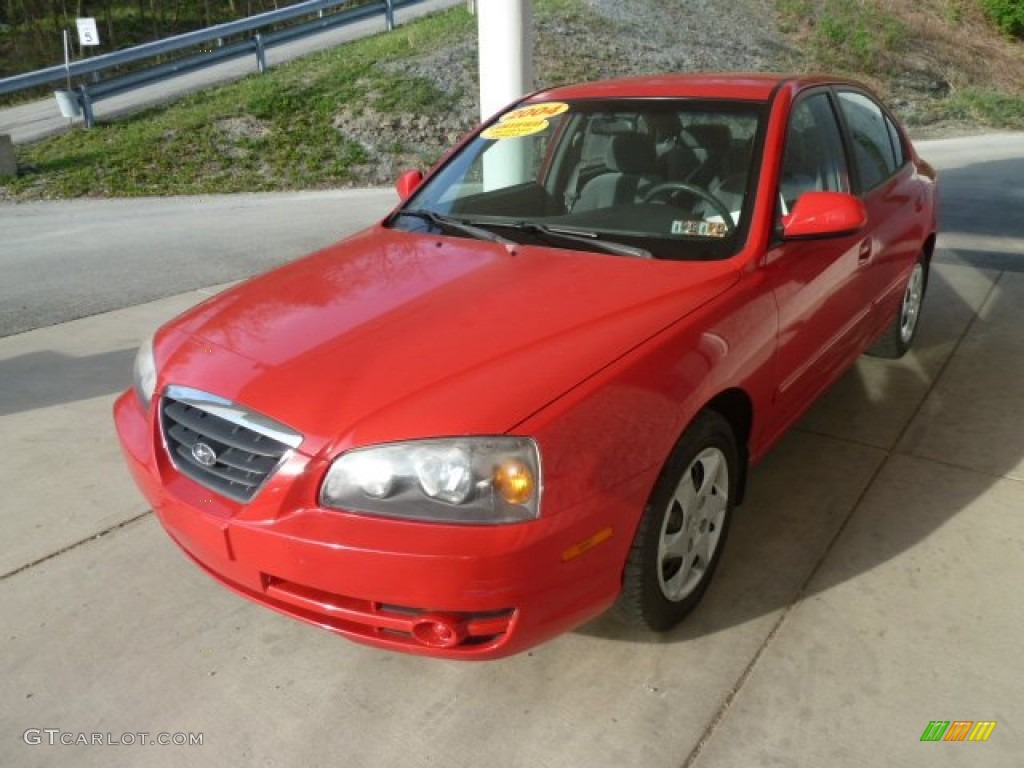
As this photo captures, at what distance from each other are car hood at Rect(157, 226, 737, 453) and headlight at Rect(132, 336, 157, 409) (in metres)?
0.05

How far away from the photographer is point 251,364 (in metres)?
2.36

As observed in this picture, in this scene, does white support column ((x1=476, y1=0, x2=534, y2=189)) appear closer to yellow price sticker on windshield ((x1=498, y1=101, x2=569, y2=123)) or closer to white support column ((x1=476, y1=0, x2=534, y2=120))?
white support column ((x1=476, y1=0, x2=534, y2=120))

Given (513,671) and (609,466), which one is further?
(513,671)

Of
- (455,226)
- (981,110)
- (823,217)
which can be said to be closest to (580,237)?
(455,226)

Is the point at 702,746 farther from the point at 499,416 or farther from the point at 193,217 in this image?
the point at 193,217

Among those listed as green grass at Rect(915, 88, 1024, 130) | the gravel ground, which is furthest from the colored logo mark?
green grass at Rect(915, 88, 1024, 130)

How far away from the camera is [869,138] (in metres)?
4.04

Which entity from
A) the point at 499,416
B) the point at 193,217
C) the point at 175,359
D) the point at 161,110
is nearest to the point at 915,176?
the point at 499,416

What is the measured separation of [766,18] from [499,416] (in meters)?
22.7

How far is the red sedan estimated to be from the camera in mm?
2021

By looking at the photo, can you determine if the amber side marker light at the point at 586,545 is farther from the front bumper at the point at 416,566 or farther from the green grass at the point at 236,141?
the green grass at the point at 236,141

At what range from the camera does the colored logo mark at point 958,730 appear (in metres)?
2.20

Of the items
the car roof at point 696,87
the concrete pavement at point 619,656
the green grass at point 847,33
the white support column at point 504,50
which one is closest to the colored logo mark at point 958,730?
the concrete pavement at point 619,656

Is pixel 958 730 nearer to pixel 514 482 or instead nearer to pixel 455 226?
pixel 514 482
